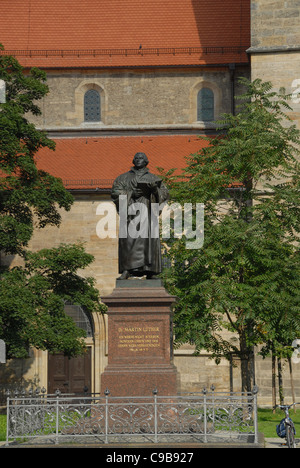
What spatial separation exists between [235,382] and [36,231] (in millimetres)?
8116

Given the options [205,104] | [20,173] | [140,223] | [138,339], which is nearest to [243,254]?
[140,223]

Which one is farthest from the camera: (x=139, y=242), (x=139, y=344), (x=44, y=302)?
(x=44, y=302)

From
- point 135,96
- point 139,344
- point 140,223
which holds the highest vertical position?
point 135,96

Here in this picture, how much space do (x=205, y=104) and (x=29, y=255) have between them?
33.3 ft

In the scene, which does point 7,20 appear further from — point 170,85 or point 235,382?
point 235,382

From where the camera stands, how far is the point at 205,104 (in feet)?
97.8

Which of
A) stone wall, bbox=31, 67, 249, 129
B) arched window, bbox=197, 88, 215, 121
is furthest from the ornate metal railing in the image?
arched window, bbox=197, 88, 215, 121

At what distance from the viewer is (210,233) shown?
19781mm

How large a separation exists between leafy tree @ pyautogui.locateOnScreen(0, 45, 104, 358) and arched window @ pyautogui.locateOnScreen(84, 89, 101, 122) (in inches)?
246

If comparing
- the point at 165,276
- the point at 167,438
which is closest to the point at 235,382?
the point at 165,276

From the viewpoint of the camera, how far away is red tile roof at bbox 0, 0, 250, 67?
29.9 m

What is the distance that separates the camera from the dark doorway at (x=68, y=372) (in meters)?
27.2

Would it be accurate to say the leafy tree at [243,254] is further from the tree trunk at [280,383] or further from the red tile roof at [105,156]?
the red tile roof at [105,156]

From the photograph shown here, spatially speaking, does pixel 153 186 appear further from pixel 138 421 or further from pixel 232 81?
pixel 232 81
